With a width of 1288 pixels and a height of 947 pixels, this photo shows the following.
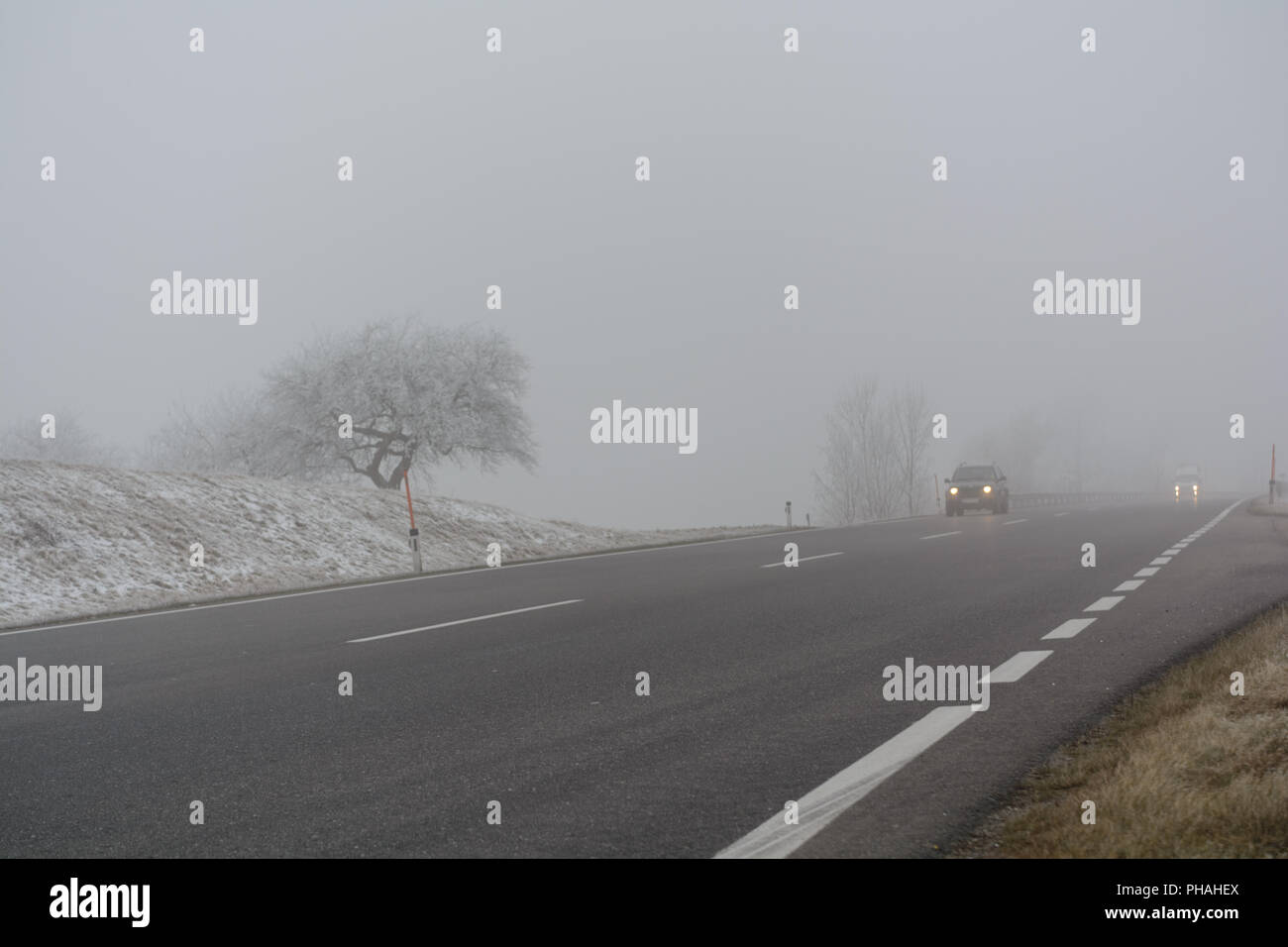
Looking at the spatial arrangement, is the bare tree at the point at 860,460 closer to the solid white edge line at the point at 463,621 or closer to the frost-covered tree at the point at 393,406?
the frost-covered tree at the point at 393,406

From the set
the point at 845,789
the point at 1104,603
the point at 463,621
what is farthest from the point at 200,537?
the point at 845,789

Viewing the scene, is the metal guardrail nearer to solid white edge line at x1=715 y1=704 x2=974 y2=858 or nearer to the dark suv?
the dark suv

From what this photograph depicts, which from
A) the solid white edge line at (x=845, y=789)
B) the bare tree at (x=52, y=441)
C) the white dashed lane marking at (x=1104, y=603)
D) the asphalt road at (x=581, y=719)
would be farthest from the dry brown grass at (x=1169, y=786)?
the bare tree at (x=52, y=441)

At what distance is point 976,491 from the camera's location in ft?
113

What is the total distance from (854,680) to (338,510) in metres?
22.2

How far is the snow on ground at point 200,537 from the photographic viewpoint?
57.1ft

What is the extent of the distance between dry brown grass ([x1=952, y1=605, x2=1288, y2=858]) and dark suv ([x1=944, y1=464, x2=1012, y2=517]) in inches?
1153

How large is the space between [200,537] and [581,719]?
18.0 metres

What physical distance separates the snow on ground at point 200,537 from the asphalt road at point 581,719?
5424 mm

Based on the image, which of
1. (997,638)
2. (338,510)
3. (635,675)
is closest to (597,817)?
(635,675)

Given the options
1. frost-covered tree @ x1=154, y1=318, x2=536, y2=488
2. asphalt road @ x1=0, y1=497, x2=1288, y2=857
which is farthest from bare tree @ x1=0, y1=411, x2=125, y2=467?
asphalt road @ x1=0, y1=497, x2=1288, y2=857
